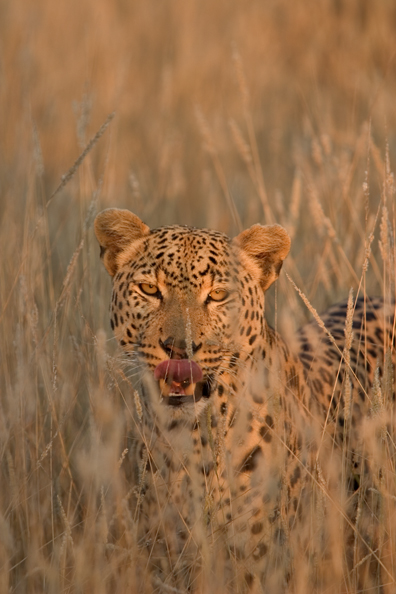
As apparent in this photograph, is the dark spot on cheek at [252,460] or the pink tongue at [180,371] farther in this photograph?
the dark spot on cheek at [252,460]

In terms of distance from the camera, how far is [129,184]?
7816 millimetres

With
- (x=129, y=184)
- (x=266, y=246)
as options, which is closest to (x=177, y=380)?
(x=266, y=246)

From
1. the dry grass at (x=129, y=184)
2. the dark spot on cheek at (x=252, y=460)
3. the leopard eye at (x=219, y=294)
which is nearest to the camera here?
→ the dry grass at (x=129, y=184)

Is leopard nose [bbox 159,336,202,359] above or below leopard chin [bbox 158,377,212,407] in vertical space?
above

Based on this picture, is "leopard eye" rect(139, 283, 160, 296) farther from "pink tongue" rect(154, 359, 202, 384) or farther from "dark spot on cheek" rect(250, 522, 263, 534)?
"dark spot on cheek" rect(250, 522, 263, 534)

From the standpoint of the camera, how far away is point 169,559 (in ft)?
10.0

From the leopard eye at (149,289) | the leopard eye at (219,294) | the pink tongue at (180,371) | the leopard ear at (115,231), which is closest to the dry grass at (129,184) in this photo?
the leopard ear at (115,231)

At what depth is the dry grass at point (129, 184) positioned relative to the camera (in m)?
3.06

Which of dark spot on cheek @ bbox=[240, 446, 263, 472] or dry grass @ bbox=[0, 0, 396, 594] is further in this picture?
dark spot on cheek @ bbox=[240, 446, 263, 472]

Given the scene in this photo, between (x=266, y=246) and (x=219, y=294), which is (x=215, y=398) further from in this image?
(x=266, y=246)

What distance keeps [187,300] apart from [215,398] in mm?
386

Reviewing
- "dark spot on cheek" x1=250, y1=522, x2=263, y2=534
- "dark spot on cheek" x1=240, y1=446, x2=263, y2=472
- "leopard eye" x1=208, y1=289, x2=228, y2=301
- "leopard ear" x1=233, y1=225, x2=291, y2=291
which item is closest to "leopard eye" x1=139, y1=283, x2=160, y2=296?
"leopard eye" x1=208, y1=289, x2=228, y2=301

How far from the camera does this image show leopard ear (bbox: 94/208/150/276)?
3.64 m

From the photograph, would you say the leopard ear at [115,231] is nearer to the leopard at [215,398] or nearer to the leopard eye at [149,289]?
the leopard at [215,398]
